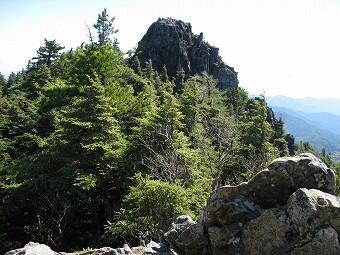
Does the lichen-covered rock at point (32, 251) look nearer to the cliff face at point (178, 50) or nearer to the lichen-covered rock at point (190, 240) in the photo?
the lichen-covered rock at point (190, 240)

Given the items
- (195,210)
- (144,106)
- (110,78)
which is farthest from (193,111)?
(195,210)

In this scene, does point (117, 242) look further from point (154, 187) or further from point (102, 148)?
point (154, 187)

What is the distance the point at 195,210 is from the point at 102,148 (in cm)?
736

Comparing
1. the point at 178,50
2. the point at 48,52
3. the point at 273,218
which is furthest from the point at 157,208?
the point at 178,50

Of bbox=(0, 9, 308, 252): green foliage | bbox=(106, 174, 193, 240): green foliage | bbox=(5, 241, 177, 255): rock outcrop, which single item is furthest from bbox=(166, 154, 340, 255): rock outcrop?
bbox=(0, 9, 308, 252): green foliage

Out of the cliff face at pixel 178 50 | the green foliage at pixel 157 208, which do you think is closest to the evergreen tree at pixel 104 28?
the green foliage at pixel 157 208

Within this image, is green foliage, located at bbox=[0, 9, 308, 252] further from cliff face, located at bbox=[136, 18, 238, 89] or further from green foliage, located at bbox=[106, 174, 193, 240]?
cliff face, located at bbox=[136, 18, 238, 89]

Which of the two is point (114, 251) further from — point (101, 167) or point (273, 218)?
point (101, 167)

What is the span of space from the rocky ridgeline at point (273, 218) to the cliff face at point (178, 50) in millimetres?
65488

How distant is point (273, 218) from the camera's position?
716cm

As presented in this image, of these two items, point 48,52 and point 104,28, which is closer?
point 104,28

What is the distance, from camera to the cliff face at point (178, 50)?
7419cm

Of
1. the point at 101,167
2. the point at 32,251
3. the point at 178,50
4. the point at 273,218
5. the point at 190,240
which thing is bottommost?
the point at 32,251

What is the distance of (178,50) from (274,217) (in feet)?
233
